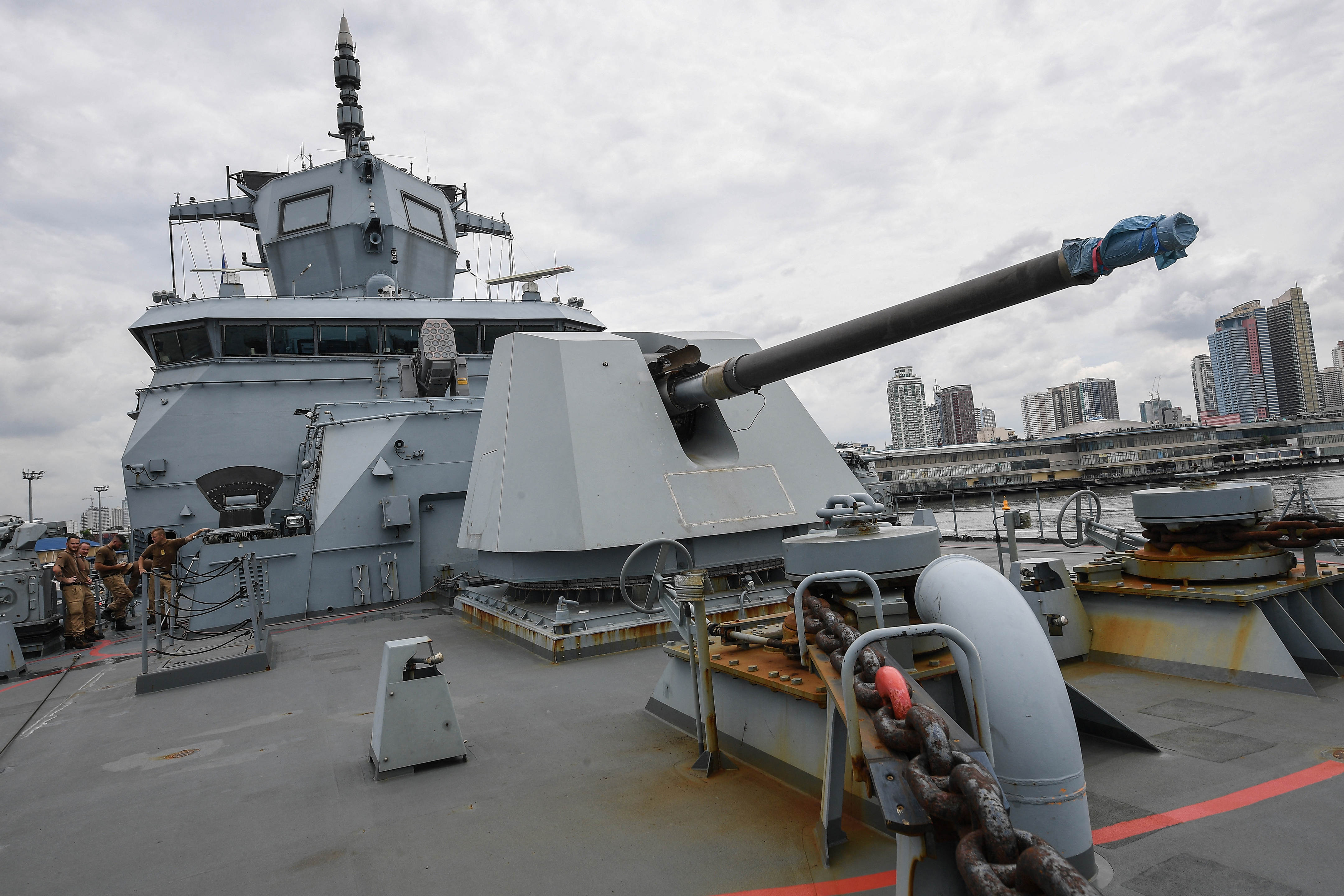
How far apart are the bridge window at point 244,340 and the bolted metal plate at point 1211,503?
12333mm

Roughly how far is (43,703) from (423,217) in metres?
11.7

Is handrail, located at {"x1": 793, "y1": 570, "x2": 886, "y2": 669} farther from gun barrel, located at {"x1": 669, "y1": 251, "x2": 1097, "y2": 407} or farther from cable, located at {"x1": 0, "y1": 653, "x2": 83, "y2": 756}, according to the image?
cable, located at {"x1": 0, "y1": 653, "x2": 83, "y2": 756}

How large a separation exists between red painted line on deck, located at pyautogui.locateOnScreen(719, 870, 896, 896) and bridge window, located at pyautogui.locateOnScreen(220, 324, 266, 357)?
12.4 metres

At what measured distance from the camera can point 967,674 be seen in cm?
161

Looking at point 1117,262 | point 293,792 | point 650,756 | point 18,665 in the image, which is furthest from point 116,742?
point 1117,262

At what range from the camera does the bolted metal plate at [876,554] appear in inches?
105

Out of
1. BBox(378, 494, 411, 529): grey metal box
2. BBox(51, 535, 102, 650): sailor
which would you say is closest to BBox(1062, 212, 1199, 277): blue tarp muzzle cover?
BBox(378, 494, 411, 529): grey metal box

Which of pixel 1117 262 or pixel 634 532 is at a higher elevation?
pixel 1117 262

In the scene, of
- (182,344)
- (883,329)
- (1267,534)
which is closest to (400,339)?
(182,344)

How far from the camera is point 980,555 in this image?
888 centimetres

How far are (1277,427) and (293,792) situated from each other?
229 ft

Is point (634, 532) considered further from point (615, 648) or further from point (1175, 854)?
point (1175, 854)

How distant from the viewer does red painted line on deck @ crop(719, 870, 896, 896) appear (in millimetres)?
1982

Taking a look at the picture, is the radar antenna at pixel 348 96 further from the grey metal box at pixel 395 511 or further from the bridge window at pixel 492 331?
the grey metal box at pixel 395 511
